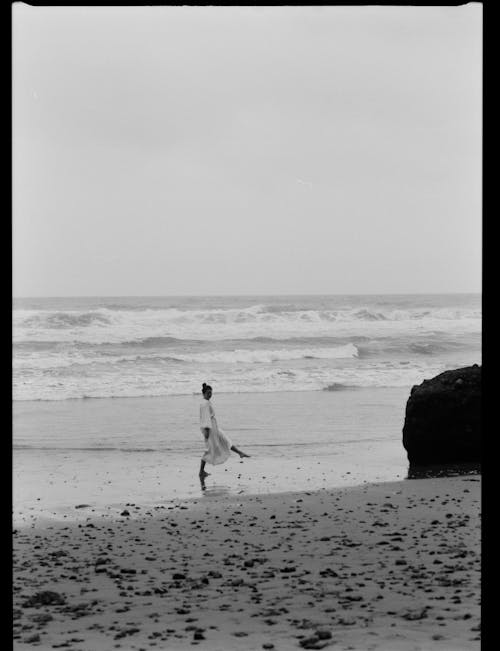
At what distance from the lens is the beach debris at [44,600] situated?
16.3ft

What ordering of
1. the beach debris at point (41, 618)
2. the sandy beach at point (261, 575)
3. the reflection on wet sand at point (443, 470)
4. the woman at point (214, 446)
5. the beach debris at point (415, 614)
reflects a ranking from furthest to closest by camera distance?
1. the woman at point (214, 446)
2. the reflection on wet sand at point (443, 470)
3. the beach debris at point (41, 618)
4. the beach debris at point (415, 614)
5. the sandy beach at point (261, 575)

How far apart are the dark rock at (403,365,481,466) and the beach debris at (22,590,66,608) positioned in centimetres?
578

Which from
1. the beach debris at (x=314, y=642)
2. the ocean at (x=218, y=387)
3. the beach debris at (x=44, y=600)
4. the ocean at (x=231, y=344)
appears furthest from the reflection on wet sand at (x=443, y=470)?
the ocean at (x=231, y=344)

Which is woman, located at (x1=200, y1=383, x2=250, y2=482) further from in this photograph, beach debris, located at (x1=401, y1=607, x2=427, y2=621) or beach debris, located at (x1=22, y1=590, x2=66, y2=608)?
beach debris, located at (x1=401, y1=607, x2=427, y2=621)

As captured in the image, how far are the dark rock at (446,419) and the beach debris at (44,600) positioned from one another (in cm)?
578

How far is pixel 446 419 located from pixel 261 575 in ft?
16.0

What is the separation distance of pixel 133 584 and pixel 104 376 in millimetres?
18722

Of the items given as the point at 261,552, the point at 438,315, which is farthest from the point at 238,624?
the point at 438,315

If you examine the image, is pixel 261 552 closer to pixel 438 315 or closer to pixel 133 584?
pixel 133 584

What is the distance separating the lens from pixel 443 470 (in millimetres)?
9727

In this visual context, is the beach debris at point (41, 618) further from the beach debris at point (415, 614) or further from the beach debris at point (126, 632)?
Answer: the beach debris at point (415, 614)

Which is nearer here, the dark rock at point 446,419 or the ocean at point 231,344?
the dark rock at point 446,419

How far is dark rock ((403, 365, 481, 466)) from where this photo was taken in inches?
384
